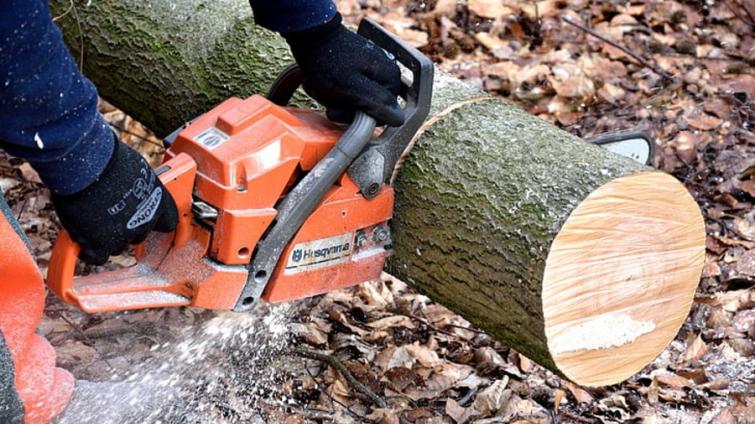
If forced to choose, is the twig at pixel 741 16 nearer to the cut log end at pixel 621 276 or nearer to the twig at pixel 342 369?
the cut log end at pixel 621 276

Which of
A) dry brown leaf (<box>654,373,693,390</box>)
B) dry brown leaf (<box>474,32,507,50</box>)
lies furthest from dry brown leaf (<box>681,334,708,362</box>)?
dry brown leaf (<box>474,32,507,50</box>)

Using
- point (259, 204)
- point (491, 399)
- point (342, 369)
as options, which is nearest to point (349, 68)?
point (259, 204)

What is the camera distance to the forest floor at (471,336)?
3.20 meters

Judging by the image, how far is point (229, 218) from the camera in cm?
255

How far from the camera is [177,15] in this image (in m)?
3.73

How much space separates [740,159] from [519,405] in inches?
78.6

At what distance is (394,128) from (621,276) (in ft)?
2.79

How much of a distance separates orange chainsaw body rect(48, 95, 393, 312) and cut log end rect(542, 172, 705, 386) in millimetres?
667

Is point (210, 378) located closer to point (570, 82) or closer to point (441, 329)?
point (441, 329)

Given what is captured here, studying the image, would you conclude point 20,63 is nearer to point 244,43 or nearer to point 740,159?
point 244,43

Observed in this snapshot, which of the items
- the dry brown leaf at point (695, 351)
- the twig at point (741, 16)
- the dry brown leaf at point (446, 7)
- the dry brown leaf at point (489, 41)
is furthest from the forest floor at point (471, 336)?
the dry brown leaf at point (446, 7)

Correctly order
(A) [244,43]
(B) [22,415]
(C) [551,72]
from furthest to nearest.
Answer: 1. (C) [551,72]
2. (A) [244,43]
3. (B) [22,415]

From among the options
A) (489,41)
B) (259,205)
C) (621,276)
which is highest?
(259,205)

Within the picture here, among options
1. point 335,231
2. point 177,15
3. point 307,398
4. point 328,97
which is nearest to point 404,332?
A: point 307,398
